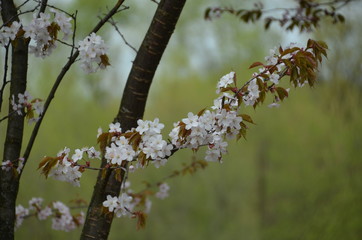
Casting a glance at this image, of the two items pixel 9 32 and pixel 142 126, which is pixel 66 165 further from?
pixel 9 32

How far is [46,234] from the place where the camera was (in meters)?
8.79

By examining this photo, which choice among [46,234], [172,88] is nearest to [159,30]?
[46,234]

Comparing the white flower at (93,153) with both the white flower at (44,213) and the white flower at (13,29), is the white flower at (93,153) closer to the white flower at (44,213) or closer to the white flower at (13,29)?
the white flower at (13,29)

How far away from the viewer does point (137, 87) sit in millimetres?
1960

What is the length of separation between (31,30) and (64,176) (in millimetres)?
574

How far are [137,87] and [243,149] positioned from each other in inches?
380

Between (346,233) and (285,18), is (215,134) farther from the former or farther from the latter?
(346,233)

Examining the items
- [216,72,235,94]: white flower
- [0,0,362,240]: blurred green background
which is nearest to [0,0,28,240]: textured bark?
[216,72,235,94]: white flower

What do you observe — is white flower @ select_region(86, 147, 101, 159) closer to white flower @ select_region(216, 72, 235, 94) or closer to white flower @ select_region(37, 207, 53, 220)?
white flower @ select_region(216, 72, 235, 94)

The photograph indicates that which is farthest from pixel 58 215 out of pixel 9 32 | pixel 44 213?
pixel 9 32

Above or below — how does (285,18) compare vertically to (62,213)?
above

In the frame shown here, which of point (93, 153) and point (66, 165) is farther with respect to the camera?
point (93, 153)

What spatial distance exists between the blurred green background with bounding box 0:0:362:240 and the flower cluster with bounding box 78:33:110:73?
535 cm

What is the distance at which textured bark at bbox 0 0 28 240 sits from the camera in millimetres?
1972
